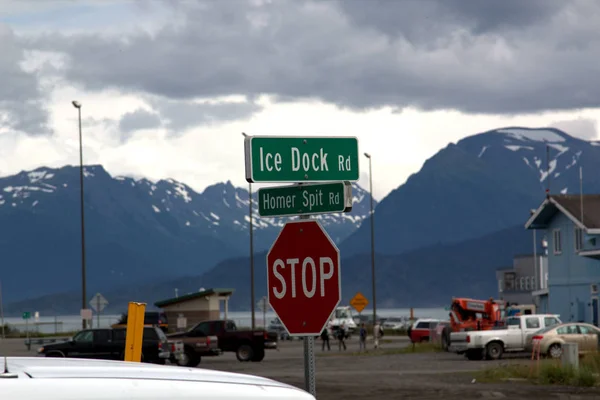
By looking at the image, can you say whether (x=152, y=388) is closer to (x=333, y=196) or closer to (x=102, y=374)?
(x=102, y=374)

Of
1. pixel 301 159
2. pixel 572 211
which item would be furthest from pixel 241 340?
pixel 301 159

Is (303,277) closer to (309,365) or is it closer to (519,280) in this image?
(309,365)

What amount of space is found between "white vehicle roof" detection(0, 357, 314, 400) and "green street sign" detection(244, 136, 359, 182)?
4.94 m

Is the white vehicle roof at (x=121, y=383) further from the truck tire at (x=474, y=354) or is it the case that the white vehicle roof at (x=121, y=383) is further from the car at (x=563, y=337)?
the truck tire at (x=474, y=354)

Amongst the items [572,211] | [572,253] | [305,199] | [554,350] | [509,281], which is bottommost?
[554,350]

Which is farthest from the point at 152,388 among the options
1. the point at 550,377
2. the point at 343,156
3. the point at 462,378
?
the point at 462,378

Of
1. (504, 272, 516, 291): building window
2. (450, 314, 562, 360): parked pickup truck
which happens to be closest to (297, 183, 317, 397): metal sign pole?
(450, 314, 562, 360): parked pickup truck

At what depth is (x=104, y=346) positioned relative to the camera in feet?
124

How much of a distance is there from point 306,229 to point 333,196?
1.09 feet

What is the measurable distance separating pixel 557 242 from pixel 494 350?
18946 millimetres

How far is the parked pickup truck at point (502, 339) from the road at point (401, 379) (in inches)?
23.3

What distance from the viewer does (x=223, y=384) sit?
3844 millimetres

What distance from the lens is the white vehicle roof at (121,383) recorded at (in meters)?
3.47

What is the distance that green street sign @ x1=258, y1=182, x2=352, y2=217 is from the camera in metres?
8.98
